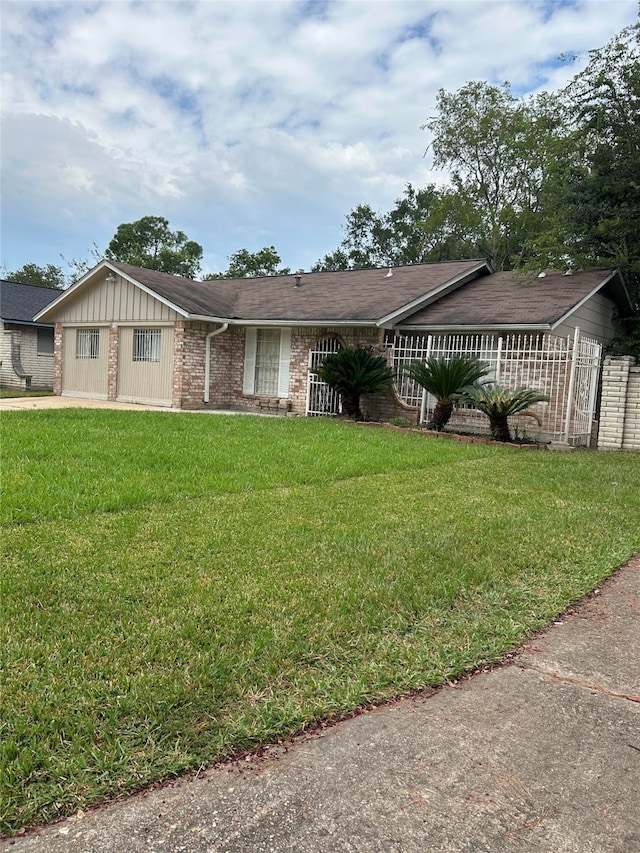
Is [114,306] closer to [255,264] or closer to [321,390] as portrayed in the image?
[321,390]

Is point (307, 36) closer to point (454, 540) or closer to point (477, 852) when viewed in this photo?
point (454, 540)

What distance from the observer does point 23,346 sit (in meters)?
24.2

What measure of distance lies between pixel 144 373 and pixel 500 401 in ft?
34.7

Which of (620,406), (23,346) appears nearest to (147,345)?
(23,346)

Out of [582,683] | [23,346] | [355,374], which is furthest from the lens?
[23,346]

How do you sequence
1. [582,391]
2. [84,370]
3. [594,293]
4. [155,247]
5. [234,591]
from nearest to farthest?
[234,591] < [582,391] < [594,293] < [84,370] < [155,247]

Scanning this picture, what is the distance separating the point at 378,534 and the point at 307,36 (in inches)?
298

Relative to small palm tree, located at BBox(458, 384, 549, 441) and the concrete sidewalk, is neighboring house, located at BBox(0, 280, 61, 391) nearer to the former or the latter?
small palm tree, located at BBox(458, 384, 549, 441)

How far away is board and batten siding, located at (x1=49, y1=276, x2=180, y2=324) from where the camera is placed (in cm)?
1705

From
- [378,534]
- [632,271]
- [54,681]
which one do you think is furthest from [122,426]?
[632,271]

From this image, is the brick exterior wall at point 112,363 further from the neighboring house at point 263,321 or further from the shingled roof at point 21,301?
the shingled roof at point 21,301

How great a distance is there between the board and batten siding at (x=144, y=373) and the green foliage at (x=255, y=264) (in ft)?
78.3

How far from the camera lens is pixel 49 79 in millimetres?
7941

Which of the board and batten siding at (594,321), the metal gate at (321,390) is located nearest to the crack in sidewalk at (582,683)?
the board and batten siding at (594,321)
